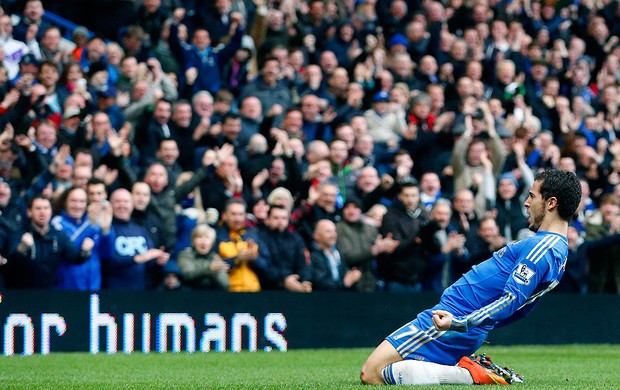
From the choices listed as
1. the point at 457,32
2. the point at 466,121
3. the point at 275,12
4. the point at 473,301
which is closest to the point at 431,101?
the point at 466,121

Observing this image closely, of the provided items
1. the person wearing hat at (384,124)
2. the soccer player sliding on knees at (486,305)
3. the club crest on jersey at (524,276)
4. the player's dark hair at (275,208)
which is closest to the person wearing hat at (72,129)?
the player's dark hair at (275,208)

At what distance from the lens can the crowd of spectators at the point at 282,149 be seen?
1524 centimetres

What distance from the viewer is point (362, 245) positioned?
653 inches

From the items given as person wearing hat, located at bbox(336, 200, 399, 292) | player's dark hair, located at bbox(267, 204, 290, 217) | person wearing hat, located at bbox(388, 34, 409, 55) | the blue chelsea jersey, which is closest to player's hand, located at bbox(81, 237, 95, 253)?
player's dark hair, located at bbox(267, 204, 290, 217)

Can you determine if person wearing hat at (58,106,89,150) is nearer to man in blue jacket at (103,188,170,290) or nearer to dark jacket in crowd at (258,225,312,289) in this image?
man in blue jacket at (103,188,170,290)

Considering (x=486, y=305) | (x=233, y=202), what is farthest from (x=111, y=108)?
(x=486, y=305)

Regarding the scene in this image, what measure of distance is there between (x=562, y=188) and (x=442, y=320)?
1.37 meters

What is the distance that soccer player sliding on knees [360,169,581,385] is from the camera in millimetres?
8875

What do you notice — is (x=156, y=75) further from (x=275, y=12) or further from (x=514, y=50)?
(x=514, y=50)

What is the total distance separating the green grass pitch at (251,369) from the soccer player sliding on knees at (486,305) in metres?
0.35

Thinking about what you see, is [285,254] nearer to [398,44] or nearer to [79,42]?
[79,42]

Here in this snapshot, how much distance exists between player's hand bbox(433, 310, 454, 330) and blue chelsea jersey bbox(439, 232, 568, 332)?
0.09 meters

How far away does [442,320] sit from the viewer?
28.0 ft

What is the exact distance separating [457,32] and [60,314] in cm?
1298
